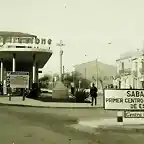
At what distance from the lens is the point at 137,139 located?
444 inches

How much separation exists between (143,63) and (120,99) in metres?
66.1

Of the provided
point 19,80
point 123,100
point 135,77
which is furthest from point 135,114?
point 135,77

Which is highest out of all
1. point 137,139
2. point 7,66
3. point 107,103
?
point 7,66

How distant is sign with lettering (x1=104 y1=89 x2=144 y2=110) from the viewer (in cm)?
1506

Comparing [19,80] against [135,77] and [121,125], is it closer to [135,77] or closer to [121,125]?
[121,125]

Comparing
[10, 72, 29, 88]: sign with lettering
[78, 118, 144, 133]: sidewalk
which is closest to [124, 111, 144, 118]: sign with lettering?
[78, 118, 144, 133]: sidewalk

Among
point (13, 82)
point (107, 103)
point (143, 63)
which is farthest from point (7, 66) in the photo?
point (107, 103)

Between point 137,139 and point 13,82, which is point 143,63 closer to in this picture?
point 13,82

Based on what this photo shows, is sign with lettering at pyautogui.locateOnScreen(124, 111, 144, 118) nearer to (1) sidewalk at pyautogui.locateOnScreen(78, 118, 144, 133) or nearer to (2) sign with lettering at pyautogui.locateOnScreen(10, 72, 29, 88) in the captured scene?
(1) sidewalk at pyautogui.locateOnScreen(78, 118, 144, 133)

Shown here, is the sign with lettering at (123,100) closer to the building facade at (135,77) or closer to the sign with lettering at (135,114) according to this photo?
the sign with lettering at (135,114)

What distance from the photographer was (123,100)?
1509 cm

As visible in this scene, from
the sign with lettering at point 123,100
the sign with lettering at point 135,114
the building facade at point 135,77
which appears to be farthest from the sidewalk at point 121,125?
the building facade at point 135,77

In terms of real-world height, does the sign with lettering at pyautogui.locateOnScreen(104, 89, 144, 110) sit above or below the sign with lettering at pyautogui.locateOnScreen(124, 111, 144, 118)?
above

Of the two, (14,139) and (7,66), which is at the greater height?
(7,66)
